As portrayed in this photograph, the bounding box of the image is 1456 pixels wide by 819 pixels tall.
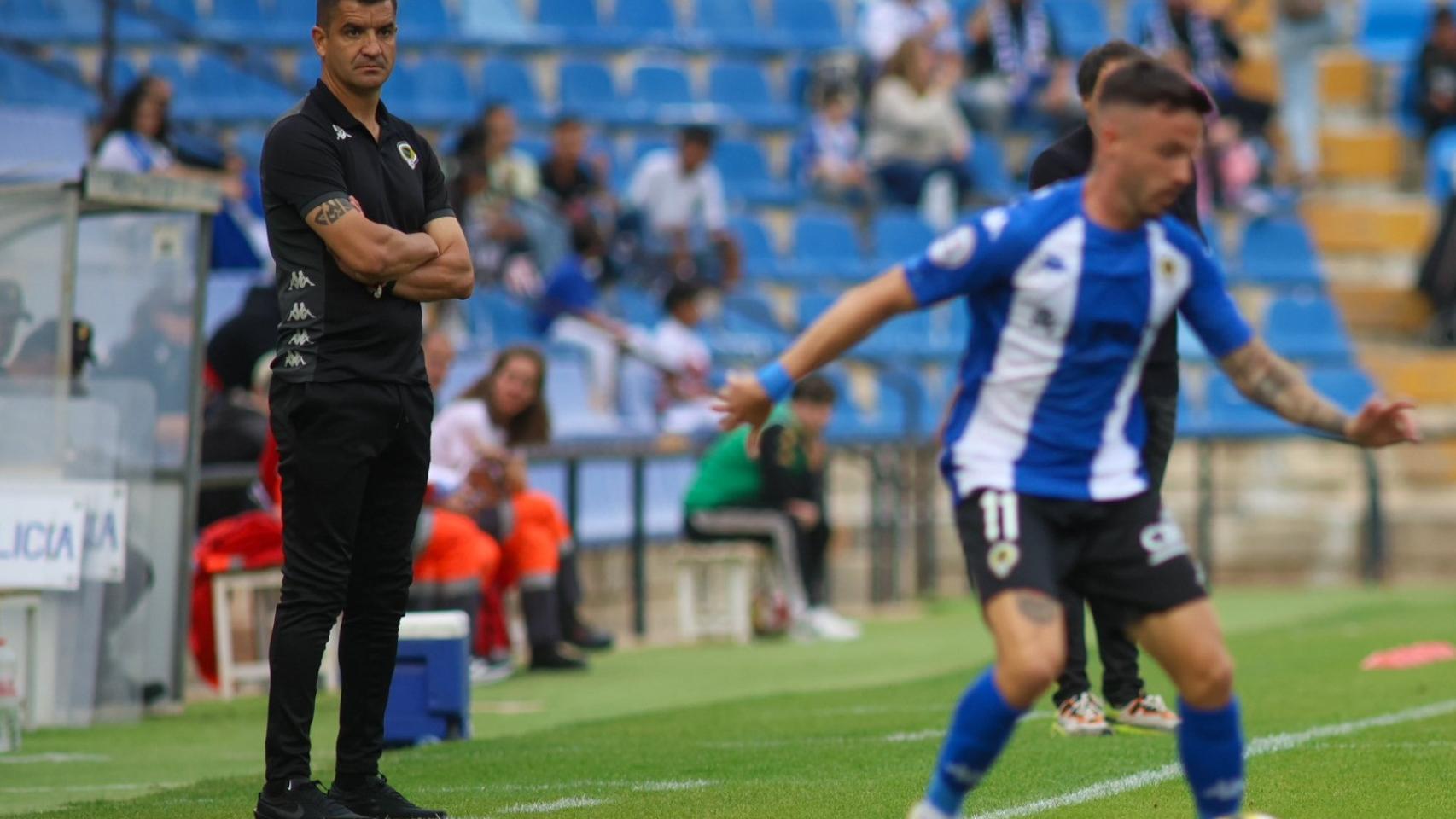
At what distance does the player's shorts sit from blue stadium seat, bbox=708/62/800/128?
52.0 ft

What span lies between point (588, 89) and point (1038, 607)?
626 inches

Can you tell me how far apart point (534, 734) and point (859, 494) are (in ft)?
30.0

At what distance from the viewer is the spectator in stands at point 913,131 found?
→ 19609 millimetres

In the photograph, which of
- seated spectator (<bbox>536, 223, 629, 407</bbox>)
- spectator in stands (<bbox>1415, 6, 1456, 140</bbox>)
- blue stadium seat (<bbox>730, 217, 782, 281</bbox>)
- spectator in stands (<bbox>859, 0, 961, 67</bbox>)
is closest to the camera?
seated spectator (<bbox>536, 223, 629, 407</bbox>)

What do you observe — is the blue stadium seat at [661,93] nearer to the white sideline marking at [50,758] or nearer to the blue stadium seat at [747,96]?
the blue stadium seat at [747,96]

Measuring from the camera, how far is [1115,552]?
17.3 ft

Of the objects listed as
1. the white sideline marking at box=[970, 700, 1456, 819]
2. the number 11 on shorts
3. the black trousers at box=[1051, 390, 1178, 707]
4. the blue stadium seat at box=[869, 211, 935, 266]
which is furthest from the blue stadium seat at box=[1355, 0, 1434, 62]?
the number 11 on shorts

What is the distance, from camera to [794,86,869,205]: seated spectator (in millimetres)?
19828

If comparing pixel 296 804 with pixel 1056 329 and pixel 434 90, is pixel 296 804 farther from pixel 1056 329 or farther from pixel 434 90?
pixel 434 90

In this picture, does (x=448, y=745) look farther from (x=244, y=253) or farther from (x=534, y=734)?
(x=244, y=253)

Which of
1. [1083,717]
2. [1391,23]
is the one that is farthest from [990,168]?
[1083,717]

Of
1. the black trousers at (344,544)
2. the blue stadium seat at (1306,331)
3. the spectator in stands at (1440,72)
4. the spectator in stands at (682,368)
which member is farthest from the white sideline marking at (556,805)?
the spectator in stands at (1440,72)

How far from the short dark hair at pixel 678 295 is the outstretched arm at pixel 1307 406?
36.4 feet

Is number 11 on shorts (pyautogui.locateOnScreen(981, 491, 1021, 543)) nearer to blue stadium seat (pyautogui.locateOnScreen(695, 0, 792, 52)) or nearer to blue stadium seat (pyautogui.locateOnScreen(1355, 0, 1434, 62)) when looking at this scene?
blue stadium seat (pyautogui.locateOnScreen(695, 0, 792, 52))
